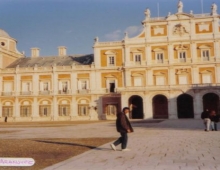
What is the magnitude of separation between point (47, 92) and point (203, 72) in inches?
979

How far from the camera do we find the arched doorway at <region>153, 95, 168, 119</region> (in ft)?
141

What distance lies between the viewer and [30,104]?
48.2m

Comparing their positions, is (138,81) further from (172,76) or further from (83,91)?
(83,91)

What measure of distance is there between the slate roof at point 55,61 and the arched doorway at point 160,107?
13.5 meters

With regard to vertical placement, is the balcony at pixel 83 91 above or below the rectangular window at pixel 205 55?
below

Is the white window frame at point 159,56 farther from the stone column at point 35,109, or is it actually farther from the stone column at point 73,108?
the stone column at point 35,109

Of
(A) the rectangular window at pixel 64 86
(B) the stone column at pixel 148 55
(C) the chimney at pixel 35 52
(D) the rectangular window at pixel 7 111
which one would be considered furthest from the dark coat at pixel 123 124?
(C) the chimney at pixel 35 52

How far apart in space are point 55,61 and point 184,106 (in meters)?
24.0

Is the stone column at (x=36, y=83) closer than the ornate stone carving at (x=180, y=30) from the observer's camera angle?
No

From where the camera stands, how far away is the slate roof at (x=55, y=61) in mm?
50531

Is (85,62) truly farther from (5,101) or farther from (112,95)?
(5,101)

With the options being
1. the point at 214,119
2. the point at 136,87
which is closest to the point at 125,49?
the point at 136,87

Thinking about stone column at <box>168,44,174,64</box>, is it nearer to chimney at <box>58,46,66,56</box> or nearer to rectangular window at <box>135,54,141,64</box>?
rectangular window at <box>135,54,141,64</box>

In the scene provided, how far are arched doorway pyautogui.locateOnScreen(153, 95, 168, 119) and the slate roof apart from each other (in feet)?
44.4
